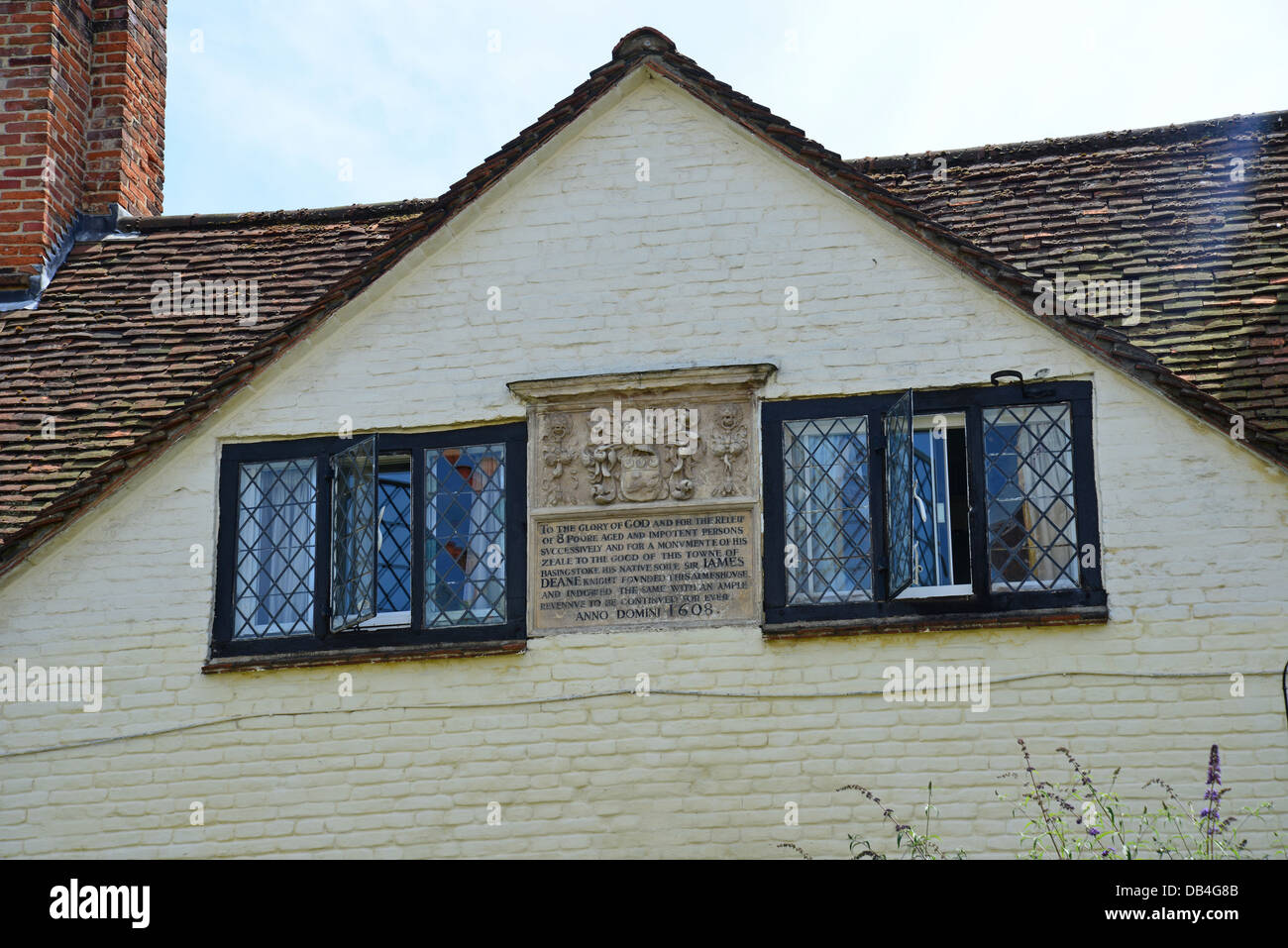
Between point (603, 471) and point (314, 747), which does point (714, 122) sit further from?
point (314, 747)

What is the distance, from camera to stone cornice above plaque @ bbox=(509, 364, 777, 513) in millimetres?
10977

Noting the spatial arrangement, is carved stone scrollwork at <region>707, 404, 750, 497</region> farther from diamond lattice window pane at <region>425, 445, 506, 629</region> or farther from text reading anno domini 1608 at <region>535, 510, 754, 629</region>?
diamond lattice window pane at <region>425, 445, 506, 629</region>

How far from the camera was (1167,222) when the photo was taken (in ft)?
41.2

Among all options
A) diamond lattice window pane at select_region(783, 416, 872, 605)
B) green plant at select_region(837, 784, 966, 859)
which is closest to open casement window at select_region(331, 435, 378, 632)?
diamond lattice window pane at select_region(783, 416, 872, 605)

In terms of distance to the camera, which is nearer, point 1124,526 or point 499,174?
point 1124,526

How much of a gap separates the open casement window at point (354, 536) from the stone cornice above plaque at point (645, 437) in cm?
106

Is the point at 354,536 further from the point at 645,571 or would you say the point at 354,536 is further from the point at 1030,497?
the point at 1030,497

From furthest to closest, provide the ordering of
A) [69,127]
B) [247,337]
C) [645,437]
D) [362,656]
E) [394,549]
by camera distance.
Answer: [69,127] < [247,337] < [394,549] < [645,437] < [362,656]

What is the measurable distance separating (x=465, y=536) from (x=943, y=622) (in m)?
3.12

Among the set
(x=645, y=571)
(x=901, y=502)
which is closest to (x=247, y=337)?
(x=645, y=571)

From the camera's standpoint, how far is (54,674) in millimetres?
11305

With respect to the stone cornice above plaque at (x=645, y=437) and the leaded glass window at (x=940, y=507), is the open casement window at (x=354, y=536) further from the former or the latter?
the leaded glass window at (x=940, y=507)

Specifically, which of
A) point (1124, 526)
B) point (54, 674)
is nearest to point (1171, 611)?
point (1124, 526)

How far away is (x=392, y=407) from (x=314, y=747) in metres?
2.30
